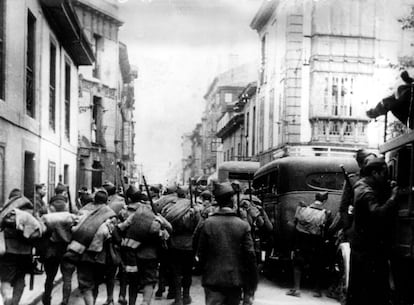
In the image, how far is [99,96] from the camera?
103 feet

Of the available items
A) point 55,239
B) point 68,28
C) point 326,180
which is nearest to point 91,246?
point 55,239

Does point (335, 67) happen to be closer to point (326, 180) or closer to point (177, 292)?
point (326, 180)

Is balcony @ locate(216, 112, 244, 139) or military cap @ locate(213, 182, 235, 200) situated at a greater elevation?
balcony @ locate(216, 112, 244, 139)

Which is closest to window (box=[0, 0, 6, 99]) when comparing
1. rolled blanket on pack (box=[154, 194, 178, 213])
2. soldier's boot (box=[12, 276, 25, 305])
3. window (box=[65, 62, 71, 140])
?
rolled blanket on pack (box=[154, 194, 178, 213])

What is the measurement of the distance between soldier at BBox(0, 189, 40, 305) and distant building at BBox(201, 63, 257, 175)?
1728 inches

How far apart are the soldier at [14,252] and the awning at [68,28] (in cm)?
856

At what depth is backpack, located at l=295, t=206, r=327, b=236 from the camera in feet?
32.9

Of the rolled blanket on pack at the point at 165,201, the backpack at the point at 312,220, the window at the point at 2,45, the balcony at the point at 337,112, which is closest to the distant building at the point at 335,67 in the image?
the balcony at the point at 337,112

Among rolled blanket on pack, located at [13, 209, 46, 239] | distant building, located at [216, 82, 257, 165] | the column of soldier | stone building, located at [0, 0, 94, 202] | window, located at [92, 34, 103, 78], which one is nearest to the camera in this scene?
rolled blanket on pack, located at [13, 209, 46, 239]

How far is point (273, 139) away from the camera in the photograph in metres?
28.5

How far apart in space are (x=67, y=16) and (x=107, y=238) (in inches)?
398

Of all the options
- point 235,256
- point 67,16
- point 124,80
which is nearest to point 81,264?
point 235,256

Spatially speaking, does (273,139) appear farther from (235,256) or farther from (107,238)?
(235,256)

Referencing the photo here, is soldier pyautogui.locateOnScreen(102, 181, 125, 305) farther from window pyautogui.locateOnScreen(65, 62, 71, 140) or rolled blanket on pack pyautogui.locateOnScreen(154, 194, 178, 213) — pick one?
window pyautogui.locateOnScreen(65, 62, 71, 140)
